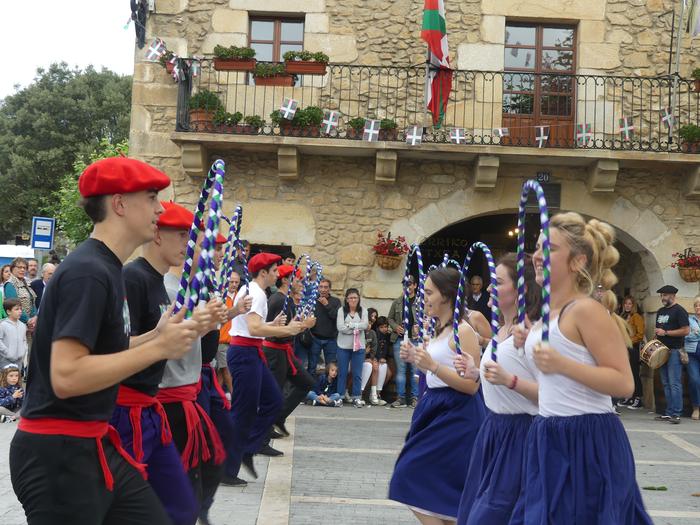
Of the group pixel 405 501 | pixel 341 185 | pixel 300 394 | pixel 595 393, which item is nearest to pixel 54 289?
pixel 595 393

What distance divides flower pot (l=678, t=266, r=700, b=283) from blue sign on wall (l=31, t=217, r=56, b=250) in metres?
11.4

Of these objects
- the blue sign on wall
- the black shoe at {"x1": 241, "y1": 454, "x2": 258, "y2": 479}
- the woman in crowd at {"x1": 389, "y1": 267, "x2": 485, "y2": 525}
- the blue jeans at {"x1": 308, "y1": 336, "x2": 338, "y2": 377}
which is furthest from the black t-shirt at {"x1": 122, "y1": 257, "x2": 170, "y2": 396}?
the blue sign on wall

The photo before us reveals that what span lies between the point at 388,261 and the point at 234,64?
4115 mm

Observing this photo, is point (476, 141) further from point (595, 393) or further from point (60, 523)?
point (60, 523)

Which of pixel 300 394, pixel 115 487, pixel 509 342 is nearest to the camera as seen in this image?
pixel 115 487

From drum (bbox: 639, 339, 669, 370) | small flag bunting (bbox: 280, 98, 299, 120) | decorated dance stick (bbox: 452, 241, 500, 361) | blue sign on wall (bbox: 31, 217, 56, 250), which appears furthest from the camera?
blue sign on wall (bbox: 31, 217, 56, 250)

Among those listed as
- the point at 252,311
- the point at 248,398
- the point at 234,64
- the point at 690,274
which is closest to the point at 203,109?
the point at 234,64

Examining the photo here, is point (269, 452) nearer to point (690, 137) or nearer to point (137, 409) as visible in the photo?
point (137, 409)

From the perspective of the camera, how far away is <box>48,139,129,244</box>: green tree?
129ft

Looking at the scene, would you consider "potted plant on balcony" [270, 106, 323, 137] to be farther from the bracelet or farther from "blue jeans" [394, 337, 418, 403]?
the bracelet

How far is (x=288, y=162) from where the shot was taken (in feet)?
47.8

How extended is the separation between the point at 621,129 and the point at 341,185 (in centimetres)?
474

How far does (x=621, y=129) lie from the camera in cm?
1455

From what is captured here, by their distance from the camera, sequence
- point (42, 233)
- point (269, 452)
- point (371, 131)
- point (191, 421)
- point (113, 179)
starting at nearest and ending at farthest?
1. point (113, 179)
2. point (191, 421)
3. point (269, 452)
4. point (371, 131)
5. point (42, 233)
